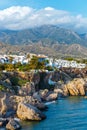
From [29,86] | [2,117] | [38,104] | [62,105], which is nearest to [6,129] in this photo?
[2,117]

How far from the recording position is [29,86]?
8744 cm

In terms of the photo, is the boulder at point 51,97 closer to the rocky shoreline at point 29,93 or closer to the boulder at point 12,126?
the rocky shoreline at point 29,93

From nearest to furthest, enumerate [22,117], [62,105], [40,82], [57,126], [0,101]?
1. [57,126]
2. [22,117]
3. [0,101]
4. [62,105]
5. [40,82]

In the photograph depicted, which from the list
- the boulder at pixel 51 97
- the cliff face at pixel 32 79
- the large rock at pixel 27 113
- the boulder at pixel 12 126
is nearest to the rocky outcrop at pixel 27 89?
the cliff face at pixel 32 79

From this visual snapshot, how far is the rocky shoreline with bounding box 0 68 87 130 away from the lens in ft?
197

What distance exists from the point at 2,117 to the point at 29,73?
39760 millimetres

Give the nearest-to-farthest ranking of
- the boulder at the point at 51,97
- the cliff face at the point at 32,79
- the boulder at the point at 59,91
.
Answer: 1. the cliff face at the point at 32,79
2. the boulder at the point at 51,97
3. the boulder at the point at 59,91

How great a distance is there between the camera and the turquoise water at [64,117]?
55.6m

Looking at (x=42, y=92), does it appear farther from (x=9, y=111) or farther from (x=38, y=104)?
(x=9, y=111)

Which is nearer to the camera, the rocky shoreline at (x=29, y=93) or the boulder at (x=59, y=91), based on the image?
the rocky shoreline at (x=29, y=93)

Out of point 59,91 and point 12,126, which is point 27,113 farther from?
point 59,91

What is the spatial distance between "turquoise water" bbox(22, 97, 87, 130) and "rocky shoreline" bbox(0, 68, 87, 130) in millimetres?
1951

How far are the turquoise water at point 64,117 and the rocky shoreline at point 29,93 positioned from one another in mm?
1951

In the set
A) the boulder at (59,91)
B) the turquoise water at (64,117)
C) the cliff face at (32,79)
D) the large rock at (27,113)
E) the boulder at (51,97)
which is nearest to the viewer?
the turquoise water at (64,117)
